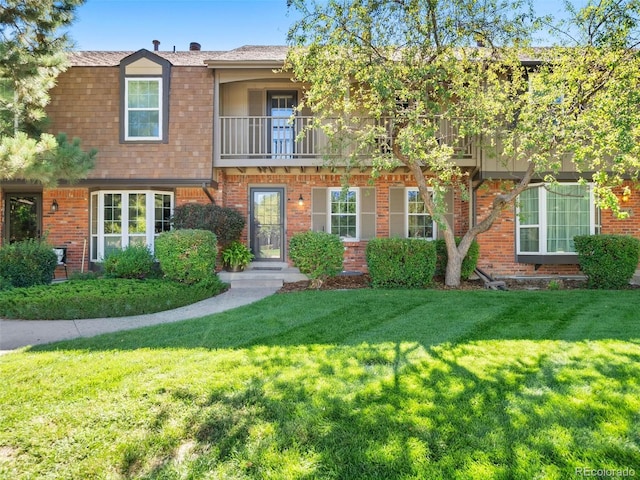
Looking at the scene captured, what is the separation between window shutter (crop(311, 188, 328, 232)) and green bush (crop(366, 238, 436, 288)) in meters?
2.64

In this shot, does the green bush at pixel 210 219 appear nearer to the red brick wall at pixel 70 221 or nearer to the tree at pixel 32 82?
the tree at pixel 32 82

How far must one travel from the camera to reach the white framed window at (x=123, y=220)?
10.4m

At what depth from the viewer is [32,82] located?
845cm

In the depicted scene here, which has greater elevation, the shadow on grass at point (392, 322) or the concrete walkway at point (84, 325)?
the shadow on grass at point (392, 322)

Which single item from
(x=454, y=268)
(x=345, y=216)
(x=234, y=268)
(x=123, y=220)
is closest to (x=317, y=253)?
(x=234, y=268)

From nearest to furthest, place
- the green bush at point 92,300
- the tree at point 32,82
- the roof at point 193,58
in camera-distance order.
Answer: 1. the green bush at point 92,300
2. the tree at point 32,82
3. the roof at point 193,58

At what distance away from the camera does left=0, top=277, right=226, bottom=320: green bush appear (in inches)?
244

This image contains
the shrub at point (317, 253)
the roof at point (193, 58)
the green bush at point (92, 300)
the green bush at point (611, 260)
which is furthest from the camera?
the roof at point (193, 58)

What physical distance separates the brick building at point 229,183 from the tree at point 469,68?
1.88 metres

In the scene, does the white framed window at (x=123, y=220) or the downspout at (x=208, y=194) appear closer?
the downspout at (x=208, y=194)

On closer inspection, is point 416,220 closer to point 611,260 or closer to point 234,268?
point 611,260

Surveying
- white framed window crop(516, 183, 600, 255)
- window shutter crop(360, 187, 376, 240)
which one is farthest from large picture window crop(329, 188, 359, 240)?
white framed window crop(516, 183, 600, 255)

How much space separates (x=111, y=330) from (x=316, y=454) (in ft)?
14.2

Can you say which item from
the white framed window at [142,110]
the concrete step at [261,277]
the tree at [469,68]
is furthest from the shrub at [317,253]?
the white framed window at [142,110]
